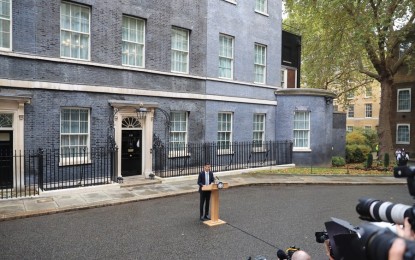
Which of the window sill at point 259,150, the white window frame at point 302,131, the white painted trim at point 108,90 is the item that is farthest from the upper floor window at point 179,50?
the white window frame at point 302,131

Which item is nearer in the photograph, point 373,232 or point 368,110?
point 373,232

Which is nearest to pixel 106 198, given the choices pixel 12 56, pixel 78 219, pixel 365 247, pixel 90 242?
pixel 78 219

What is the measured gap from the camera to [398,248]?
213 cm

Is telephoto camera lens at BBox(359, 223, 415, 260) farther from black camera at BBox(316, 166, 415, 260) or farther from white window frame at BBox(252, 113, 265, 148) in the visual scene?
white window frame at BBox(252, 113, 265, 148)

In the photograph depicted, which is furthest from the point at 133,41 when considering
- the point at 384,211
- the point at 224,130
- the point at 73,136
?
the point at 384,211

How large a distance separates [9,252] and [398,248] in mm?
7430

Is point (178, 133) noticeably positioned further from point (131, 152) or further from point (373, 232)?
point (373, 232)

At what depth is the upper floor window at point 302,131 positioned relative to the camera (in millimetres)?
21172

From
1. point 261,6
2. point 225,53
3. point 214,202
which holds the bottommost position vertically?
point 214,202

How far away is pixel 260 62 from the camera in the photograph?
831 inches

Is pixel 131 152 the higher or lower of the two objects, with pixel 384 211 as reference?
lower

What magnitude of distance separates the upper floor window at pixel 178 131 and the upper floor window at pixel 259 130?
543 cm

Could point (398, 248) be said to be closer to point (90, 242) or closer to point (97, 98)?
point (90, 242)

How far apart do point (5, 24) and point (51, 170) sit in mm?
5753
